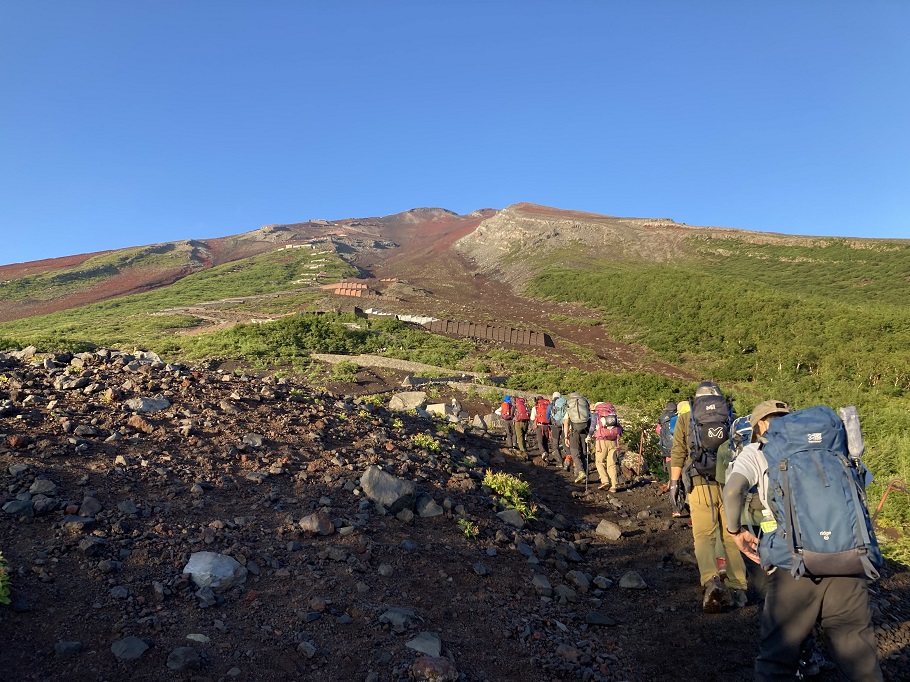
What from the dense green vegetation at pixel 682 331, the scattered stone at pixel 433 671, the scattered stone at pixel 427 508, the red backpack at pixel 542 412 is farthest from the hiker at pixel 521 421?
the scattered stone at pixel 433 671

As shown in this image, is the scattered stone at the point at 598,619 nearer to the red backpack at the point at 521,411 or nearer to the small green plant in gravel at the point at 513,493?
the small green plant in gravel at the point at 513,493

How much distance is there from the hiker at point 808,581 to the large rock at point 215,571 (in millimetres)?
3561

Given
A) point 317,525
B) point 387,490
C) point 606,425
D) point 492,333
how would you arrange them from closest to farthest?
Result: point 317,525 < point 387,490 < point 606,425 < point 492,333

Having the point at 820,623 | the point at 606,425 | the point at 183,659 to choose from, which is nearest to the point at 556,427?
the point at 606,425

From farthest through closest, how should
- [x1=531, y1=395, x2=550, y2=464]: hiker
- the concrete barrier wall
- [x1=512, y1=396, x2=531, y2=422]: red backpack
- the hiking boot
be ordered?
the concrete barrier wall → [x1=512, y1=396, x2=531, y2=422]: red backpack → [x1=531, y1=395, x2=550, y2=464]: hiker → the hiking boot

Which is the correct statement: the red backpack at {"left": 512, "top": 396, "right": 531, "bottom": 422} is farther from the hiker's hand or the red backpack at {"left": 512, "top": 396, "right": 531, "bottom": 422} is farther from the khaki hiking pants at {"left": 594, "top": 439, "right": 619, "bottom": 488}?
the hiker's hand

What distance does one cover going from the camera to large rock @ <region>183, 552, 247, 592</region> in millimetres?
3926

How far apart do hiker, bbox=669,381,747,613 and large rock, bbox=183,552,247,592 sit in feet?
13.3

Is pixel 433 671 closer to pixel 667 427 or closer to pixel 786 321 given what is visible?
pixel 667 427

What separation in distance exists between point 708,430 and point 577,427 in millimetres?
4794

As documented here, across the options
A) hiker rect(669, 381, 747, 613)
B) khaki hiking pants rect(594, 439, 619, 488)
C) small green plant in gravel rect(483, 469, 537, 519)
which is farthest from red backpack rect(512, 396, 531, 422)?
hiker rect(669, 381, 747, 613)

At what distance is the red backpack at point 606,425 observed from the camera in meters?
9.16

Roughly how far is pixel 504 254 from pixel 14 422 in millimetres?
70839

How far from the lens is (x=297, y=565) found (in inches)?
173
